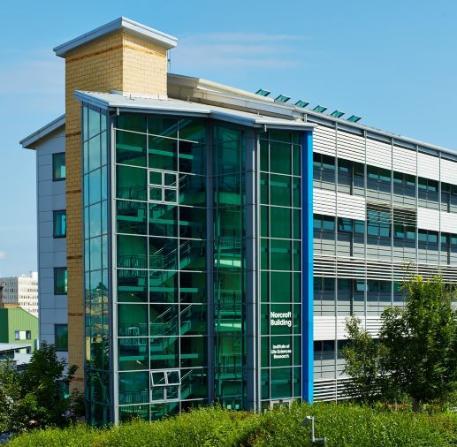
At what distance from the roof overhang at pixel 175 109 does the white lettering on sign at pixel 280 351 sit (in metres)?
9.50

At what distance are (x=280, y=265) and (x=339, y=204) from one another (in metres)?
6.80

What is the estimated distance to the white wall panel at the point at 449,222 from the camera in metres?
52.4

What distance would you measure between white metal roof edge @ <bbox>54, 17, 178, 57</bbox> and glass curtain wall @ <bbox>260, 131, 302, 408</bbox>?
7455mm

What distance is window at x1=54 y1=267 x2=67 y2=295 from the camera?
152ft

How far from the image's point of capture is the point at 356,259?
4516 centimetres

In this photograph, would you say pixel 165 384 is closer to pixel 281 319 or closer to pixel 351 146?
pixel 281 319

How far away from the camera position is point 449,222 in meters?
53.0

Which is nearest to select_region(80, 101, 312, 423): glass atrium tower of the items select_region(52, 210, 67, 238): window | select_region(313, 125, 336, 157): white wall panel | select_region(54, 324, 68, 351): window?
select_region(313, 125, 336, 157): white wall panel

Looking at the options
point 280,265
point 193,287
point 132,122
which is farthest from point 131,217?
point 280,265

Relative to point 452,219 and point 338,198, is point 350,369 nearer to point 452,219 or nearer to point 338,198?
point 338,198

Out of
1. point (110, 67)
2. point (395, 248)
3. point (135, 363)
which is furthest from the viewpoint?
point (395, 248)

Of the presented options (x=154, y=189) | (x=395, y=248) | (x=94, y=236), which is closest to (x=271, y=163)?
(x=154, y=189)

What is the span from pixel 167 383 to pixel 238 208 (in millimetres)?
8070

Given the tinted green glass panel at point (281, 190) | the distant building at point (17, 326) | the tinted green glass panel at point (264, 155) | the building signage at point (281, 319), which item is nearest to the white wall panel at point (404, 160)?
the tinted green glass panel at point (281, 190)
